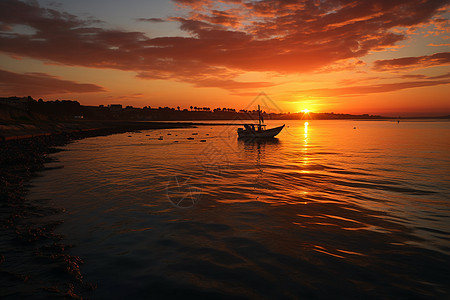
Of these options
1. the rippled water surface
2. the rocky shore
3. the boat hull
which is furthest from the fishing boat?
the rocky shore

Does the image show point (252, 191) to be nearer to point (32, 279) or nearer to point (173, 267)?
point (173, 267)

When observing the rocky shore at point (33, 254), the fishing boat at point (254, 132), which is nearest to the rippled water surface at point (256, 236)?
the rocky shore at point (33, 254)

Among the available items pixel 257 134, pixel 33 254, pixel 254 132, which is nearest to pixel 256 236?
pixel 33 254

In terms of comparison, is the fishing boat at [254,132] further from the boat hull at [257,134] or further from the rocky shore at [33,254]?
the rocky shore at [33,254]

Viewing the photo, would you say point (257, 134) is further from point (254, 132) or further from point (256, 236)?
point (256, 236)

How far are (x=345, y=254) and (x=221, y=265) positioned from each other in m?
3.67

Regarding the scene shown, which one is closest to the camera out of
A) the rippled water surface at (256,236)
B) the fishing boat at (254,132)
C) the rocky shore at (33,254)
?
the rocky shore at (33,254)

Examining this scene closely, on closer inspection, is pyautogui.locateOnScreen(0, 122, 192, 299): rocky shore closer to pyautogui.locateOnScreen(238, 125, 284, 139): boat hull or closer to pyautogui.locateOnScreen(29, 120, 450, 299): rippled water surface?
pyautogui.locateOnScreen(29, 120, 450, 299): rippled water surface

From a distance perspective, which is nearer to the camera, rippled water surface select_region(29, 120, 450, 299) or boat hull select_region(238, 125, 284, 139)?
rippled water surface select_region(29, 120, 450, 299)

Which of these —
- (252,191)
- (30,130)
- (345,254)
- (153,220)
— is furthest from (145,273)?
(30,130)

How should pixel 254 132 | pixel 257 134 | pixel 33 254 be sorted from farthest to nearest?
pixel 257 134 < pixel 254 132 < pixel 33 254

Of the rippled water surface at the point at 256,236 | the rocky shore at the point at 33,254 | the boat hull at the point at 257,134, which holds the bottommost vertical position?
the rippled water surface at the point at 256,236

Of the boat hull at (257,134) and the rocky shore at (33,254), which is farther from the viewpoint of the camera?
the boat hull at (257,134)

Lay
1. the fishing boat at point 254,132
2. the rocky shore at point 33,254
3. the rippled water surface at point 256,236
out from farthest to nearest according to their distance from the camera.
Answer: the fishing boat at point 254,132 → the rippled water surface at point 256,236 → the rocky shore at point 33,254
